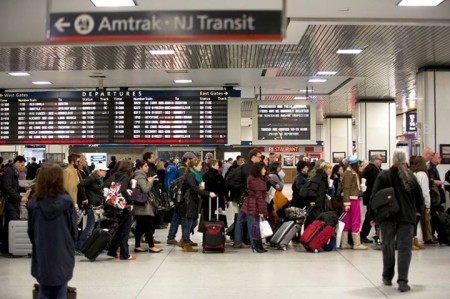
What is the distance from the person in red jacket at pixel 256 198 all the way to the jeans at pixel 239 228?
240 mm

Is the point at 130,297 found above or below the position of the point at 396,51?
below

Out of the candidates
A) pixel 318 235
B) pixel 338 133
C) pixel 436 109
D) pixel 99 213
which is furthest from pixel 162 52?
pixel 338 133

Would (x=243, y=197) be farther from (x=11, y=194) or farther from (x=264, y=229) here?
(x=11, y=194)

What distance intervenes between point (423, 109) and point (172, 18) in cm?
895

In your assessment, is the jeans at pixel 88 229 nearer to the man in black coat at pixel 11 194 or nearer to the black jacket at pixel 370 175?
the man in black coat at pixel 11 194

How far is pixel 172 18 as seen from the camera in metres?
4.54

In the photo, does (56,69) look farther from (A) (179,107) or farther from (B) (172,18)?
(B) (172,18)

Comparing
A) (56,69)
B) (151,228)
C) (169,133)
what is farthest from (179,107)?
(151,228)

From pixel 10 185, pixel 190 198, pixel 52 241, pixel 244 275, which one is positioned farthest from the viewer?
pixel 190 198

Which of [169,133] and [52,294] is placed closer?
[52,294]

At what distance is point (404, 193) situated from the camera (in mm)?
6754

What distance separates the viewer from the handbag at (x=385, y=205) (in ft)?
21.7

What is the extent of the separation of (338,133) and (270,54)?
61.0 feet

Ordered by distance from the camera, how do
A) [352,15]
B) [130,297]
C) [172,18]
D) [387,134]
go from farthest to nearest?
[387,134]
[352,15]
[130,297]
[172,18]
